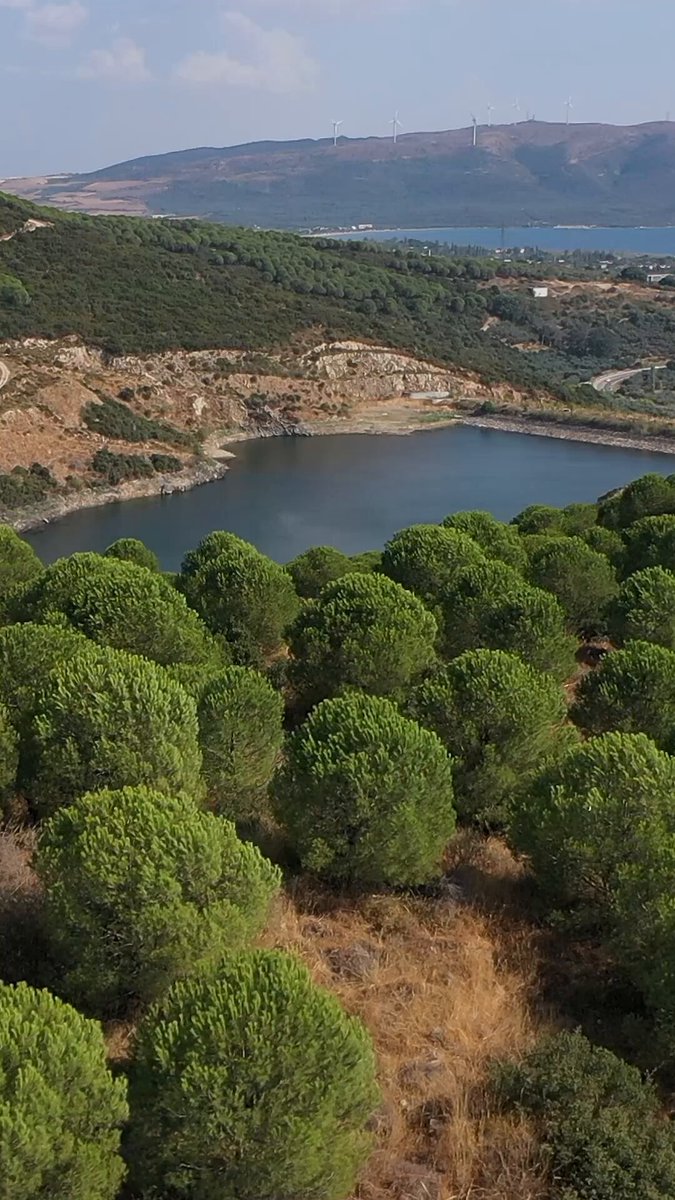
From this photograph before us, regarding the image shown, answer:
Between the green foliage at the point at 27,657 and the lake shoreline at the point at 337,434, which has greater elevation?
the green foliage at the point at 27,657

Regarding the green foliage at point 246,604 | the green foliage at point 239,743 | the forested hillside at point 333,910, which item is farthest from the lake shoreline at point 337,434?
the green foliage at point 239,743

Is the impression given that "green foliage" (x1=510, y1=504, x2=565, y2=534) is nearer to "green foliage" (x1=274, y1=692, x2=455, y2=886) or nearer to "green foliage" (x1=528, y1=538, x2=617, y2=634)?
"green foliage" (x1=528, y1=538, x2=617, y2=634)

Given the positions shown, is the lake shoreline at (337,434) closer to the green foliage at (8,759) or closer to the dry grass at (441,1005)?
the green foliage at (8,759)

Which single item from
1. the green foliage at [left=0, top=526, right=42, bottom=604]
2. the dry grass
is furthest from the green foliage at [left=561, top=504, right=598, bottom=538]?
the dry grass

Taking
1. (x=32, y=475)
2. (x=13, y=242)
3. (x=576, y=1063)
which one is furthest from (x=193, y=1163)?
(x=13, y=242)

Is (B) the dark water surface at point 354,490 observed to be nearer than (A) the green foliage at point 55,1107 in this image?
No

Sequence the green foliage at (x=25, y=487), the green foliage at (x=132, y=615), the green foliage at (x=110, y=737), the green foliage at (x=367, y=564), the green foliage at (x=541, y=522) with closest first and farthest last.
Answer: the green foliage at (x=110, y=737), the green foliage at (x=132, y=615), the green foliage at (x=367, y=564), the green foliage at (x=541, y=522), the green foliage at (x=25, y=487)
